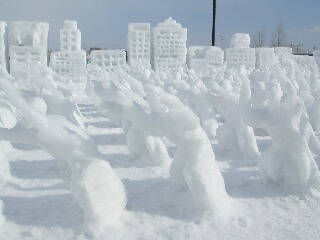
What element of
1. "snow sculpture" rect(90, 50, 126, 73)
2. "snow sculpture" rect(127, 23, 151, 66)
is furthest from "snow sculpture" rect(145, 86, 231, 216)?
"snow sculpture" rect(127, 23, 151, 66)

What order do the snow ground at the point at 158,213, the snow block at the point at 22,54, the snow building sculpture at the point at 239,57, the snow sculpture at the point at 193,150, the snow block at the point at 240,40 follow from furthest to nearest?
the snow block at the point at 240,40, the snow building sculpture at the point at 239,57, the snow block at the point at 22,54, the snow sculpture at the point at 193,150, the snow ground at the point at 158,213

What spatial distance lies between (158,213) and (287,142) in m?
1.44

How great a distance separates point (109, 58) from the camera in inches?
527

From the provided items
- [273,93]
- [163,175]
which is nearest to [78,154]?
[163,175]

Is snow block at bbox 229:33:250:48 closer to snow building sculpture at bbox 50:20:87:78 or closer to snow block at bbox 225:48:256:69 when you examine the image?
snow block at bbox 225:48:256:69

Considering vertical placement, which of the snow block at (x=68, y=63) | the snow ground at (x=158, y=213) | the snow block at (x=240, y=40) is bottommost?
the snow ground at (x=158, y=213)

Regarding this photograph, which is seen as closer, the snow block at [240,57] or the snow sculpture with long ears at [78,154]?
the snow sculpture with long ears at [78,154]

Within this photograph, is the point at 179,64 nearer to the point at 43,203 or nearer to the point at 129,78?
the point at 129,78

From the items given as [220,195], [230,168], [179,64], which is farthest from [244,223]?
[179,64]

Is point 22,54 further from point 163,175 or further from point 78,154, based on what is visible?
point 78,154

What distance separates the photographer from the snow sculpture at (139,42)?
44.5ft

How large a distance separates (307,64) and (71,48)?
9.82m

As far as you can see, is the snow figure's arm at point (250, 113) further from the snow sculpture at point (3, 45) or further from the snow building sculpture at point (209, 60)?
the snow building sculpture at point (209, 60)

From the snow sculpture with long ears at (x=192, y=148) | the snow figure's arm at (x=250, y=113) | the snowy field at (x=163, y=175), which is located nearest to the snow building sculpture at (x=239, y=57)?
the snowy field at (x=163, y=175)
